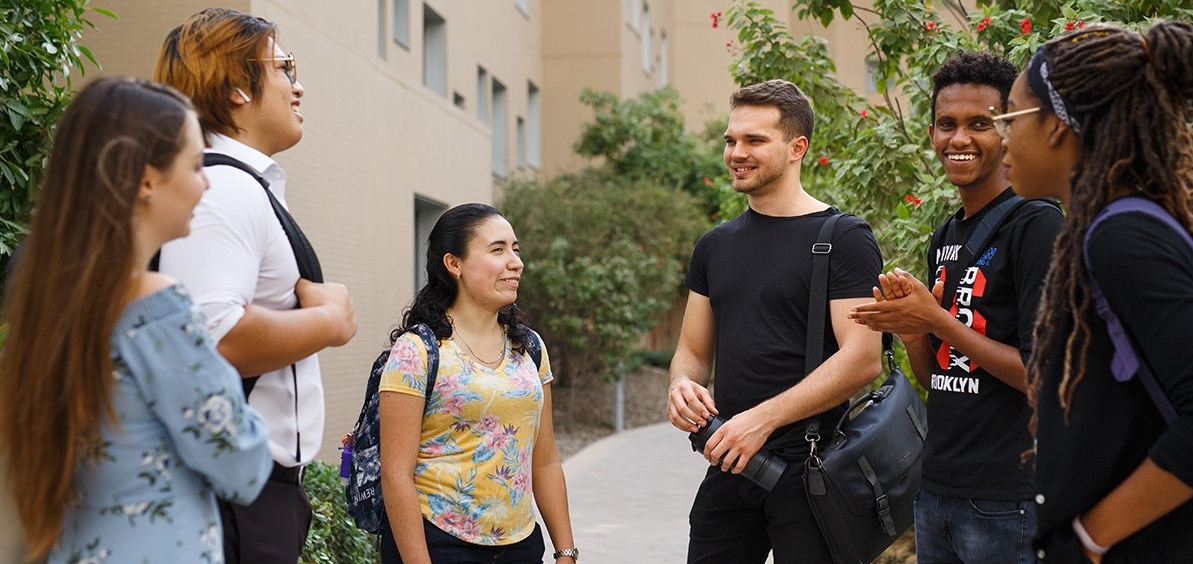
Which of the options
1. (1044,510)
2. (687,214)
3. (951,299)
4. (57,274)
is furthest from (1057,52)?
(687,214)

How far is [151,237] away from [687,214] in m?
19.7

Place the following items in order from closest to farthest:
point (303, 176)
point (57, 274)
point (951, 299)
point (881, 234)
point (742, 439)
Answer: point (57, 274) < point (951, 299) < point (742, 439) < point (881, 234) < point (303, 176)

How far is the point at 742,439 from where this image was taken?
3785 millimetres

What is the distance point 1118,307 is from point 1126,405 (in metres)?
0.19

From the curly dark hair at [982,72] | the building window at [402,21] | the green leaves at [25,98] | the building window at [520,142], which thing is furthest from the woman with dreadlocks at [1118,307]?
the building window at [520,142]

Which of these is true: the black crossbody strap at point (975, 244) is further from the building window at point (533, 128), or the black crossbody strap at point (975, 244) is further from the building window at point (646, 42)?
the building window at point (646, 42)

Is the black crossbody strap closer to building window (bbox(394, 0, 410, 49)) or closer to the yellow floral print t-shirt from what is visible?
the yellow floral print t-shirt

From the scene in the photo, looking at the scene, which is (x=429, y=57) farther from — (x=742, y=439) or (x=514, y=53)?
(x=742, y=439)

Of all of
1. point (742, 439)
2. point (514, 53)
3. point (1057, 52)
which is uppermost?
point (514, 53)

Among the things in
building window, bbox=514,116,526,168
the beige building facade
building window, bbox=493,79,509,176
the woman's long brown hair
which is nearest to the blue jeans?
the woman's long brown hair

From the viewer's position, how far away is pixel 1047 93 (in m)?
2.47

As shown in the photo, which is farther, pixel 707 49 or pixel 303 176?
pixel 707 49

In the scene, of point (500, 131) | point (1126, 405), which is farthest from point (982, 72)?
point (500, 131)

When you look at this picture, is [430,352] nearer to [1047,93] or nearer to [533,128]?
[1047,93]
